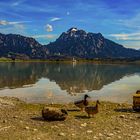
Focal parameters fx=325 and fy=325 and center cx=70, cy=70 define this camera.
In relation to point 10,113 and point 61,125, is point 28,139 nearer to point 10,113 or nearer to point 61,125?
point 61,125

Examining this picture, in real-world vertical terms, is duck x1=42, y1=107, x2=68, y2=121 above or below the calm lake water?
above

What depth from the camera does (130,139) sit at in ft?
65.7

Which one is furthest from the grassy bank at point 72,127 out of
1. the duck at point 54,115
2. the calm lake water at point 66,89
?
the calm lake water at point 66,89

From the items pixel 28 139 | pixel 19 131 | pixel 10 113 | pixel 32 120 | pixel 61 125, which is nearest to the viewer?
pixel 28 139

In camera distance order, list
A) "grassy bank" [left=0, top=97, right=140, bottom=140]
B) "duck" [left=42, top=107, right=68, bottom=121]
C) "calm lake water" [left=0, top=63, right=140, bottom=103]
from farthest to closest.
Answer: "calm lake water" [left=0, top=63, right=140, bottom=103] → "duck" [left=42, top=107, right=68, bottom=121] → "grassy bank" [left=0, top=97, right=140, bottom=140]

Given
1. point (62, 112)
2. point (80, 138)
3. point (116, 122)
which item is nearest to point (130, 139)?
point (80, 138)

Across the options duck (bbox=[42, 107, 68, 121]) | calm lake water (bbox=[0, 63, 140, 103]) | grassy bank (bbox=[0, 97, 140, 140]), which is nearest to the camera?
grassy bank (bbox=[0, 97, 140, 140])

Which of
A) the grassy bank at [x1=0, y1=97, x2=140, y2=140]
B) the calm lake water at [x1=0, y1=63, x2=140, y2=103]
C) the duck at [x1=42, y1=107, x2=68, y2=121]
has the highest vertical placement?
the duck at [x1=42, y1=107, x2=68, y2=121]

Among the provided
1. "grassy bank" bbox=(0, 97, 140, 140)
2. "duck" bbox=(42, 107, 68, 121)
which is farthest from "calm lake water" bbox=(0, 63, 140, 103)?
"duck" bbox=(42, 107, 68, 121)

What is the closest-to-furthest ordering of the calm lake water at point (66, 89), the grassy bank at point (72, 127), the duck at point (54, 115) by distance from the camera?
the grassy bank at point (72, 127) < the duck at point (54, 115) < the calm lake water at point (66, 89)

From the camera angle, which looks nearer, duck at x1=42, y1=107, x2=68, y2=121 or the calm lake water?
duck at x1=42, y1=107, x2=68, y2=121

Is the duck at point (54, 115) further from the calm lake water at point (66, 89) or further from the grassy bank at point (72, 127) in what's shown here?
the calm lake water at point (66, 89)

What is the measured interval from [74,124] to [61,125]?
3.47 feet

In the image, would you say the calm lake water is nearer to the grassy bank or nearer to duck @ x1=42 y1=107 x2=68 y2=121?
the grassy bank
